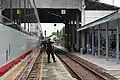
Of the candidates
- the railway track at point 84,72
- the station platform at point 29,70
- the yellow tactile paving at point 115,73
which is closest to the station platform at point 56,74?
the station platform at point 29,70

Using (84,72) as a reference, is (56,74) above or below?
above

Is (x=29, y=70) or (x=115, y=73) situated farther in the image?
(x=115, y=73)

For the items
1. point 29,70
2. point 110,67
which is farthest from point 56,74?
point 110,67

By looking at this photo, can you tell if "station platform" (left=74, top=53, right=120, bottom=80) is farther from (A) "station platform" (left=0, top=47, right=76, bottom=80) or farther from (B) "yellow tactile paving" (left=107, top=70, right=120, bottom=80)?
(A) "station platform" (left=0, top=47, right=76, bottom=80)

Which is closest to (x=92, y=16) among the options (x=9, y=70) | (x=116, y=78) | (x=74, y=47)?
(x=74, y=47)

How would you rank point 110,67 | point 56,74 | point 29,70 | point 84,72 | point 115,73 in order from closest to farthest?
point 29,70 → point 115,73 → point 56,74 → point 84,72 → point 110,67

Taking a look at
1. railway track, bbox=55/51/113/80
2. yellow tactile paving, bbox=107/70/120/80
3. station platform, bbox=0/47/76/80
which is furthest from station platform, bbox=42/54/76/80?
yellow tactile paving, bbox=107/70/120/80

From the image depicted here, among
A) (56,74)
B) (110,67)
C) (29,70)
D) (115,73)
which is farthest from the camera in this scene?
(110,67)

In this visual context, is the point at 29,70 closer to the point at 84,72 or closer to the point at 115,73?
the point at 115,73

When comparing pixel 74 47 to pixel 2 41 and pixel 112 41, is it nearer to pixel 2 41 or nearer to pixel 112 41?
pixel 112 41

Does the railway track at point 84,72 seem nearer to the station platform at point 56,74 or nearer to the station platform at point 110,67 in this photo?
the station platform at point 56,74

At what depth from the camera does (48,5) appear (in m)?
42.0

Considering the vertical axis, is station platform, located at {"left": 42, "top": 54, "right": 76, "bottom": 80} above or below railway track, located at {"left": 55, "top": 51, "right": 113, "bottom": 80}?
above

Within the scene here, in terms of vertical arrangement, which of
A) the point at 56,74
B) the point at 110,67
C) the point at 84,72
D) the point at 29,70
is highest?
the point at 29,70
